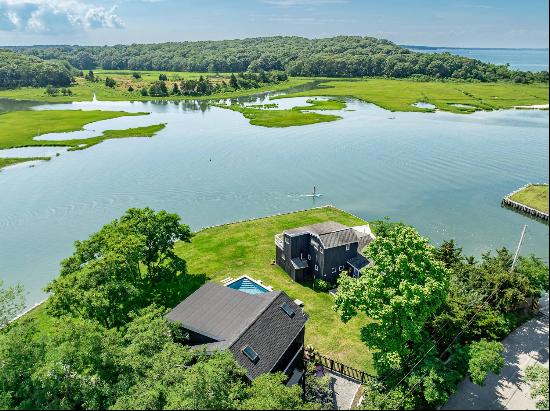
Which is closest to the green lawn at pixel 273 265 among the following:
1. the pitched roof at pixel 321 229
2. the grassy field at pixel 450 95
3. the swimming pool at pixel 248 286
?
the swimming pool at pixel 248 286

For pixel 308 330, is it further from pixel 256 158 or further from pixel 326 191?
pixel 256 158

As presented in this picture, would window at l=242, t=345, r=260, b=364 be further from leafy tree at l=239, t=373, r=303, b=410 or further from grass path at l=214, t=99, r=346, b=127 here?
grass path at l=214, t=99, r=346, b=127

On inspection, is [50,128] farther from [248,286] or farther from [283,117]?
[248,286]

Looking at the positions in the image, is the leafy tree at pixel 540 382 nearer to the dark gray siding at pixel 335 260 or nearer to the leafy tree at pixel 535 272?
the leafy tree at pixel 535 272

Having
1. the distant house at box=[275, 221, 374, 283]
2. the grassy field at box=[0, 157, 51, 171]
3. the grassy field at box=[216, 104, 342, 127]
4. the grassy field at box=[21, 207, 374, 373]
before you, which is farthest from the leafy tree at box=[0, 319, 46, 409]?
the grassy field at box=[216, 104, 342, 127]

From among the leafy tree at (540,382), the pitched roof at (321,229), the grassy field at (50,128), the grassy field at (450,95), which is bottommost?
the grassy field at (50,128)

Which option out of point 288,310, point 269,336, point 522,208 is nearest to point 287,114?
point 522,208
